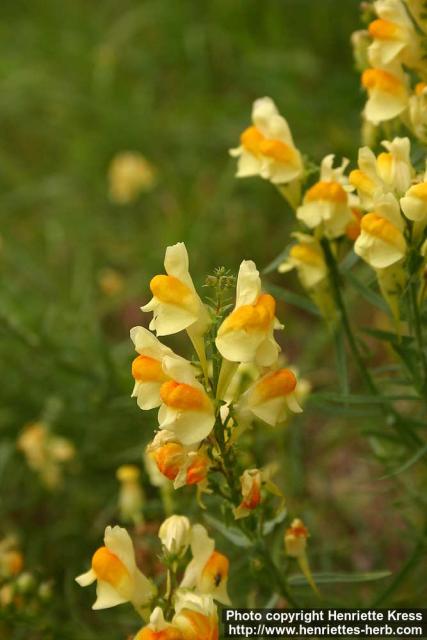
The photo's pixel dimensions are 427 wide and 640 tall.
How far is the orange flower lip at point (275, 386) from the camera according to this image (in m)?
1.33

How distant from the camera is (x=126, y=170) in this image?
350cm

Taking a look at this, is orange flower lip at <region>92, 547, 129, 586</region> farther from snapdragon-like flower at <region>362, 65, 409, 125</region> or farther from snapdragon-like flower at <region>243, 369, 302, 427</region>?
snapdragon-like flower at <region>362, 65, 409, 125</region>

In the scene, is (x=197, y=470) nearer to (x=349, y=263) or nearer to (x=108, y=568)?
(x=108, y=568)

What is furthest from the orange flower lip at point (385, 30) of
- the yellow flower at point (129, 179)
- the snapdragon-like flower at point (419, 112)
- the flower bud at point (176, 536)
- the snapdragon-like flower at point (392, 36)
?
the yellow flower at point (129, 179)

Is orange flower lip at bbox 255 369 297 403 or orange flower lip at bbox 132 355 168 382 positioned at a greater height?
orange flower lip at bbox 132 355 168 382

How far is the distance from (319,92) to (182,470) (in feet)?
8.33

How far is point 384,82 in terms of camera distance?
1.57 meters

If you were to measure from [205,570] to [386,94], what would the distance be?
2.88ft

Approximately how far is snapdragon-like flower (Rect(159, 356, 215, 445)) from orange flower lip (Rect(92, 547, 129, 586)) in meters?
0.26

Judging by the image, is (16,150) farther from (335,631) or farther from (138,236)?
(335,631)

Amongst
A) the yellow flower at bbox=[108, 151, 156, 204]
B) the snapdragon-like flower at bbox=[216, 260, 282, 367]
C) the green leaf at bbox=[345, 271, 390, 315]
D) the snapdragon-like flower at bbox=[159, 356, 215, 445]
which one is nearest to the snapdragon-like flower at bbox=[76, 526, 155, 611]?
the snapdragon-like flower at bbox=[159, 356, 215, 445]

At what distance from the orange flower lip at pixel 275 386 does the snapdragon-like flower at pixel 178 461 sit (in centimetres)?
13

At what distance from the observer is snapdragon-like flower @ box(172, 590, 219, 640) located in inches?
47.8

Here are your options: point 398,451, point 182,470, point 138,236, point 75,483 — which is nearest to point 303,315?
point 138,236
